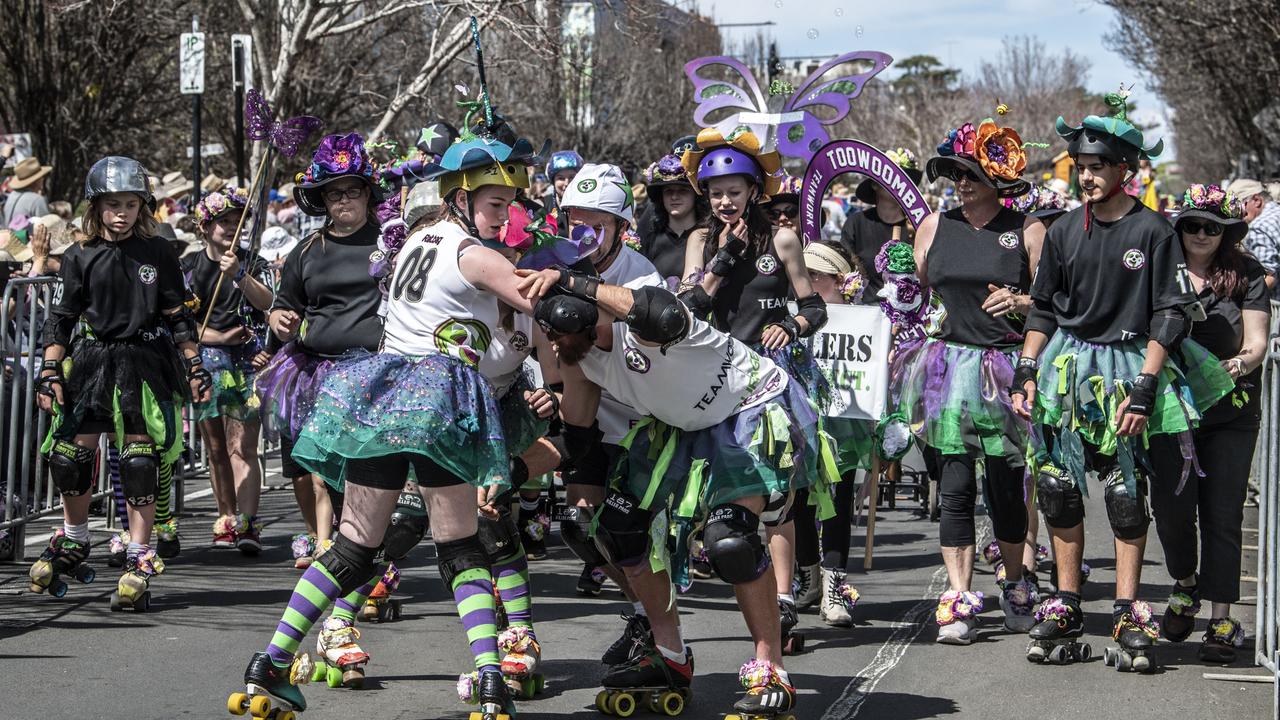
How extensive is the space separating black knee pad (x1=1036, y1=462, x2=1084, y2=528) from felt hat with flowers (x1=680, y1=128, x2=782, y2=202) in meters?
1.85

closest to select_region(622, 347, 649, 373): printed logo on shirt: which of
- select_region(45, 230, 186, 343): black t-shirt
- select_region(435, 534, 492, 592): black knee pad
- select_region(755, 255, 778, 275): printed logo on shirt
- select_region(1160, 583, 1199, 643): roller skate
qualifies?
select_region(435, 534, 492, 592): black knee pad

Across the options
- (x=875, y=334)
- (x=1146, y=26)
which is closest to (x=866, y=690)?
(x=875, y=334)

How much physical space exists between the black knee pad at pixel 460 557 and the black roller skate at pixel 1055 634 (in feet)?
8.95

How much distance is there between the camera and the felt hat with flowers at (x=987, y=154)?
24.3ft

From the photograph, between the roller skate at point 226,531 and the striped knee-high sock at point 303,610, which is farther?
the roller skate at point 226,531

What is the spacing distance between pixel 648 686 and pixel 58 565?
3.58 meters

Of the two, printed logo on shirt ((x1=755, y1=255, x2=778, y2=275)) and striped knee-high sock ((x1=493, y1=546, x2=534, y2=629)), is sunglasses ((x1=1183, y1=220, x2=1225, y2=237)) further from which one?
striped knee-high sock ((x1=493, y1=546, x2=534, y2=629))

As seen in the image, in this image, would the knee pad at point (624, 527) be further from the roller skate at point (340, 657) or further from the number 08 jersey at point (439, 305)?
the roller skate at point (340, 657)

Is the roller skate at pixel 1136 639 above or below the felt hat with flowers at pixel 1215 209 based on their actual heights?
below

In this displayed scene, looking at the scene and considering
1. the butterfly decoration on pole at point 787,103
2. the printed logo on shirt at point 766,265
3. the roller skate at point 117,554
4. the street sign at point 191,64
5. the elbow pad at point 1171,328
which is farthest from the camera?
the street sign at point 191,64

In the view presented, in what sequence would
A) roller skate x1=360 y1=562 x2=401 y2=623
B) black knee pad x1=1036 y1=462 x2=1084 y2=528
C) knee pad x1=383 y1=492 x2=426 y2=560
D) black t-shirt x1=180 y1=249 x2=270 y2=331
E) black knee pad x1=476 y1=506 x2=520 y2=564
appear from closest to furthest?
1. knee pad x1=383 y1=492 x2=426 y2=560
2. black knee pad x1=476 y1=506 x2=520 y2=564
3. black knee pad x1=1036 y1=462 x2=1084 y2=528
4. roller skate x1=360 y1=562 x2=401 y2=623
5. black t-shirt x1=180 y1=249 x2=270 y2=331

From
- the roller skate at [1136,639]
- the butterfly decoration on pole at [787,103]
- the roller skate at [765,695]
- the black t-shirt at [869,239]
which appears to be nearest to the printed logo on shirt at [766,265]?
the roller skate at [1136,639]

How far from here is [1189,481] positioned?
23.1 feet

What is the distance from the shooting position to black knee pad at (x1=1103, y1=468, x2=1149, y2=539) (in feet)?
22.4
